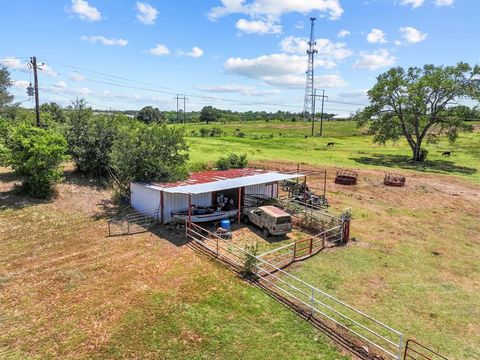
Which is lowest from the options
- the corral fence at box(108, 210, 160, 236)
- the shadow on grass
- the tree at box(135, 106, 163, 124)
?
the corral fence at box(108, 210, 160, 236)

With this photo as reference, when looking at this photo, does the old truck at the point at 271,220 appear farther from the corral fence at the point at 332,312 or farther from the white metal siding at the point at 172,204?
the white metal siding at the point at 172,204

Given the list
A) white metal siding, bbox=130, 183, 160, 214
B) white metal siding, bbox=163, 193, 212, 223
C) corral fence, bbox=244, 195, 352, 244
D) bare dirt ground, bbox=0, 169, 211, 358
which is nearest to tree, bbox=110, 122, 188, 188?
white metal siding, bbox=130, 183, 160, 214

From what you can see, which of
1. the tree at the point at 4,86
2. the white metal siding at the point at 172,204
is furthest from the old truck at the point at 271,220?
the tree at the point at 4,86

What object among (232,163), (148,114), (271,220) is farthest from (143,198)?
(148,114)

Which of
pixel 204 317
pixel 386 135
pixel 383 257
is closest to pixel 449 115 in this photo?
pixel 386 135

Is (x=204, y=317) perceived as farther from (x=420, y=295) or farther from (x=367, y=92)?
(x=367, y=92)

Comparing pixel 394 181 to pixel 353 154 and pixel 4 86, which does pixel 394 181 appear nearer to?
pixel 353 154

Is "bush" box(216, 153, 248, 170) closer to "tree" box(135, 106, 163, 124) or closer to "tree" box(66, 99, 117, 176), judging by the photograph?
"tree" box(66, 99, 117, 176)
